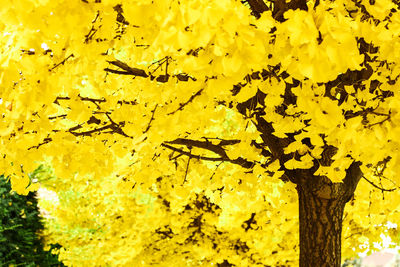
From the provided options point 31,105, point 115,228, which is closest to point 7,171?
point 31,105

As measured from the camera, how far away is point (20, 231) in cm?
1758

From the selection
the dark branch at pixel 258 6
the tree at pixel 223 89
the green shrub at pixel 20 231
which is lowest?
the tree at pixel 223 89

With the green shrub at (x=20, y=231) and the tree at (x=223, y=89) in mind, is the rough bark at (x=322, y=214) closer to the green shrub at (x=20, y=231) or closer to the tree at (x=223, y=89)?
the tree at (x=223, y=89)

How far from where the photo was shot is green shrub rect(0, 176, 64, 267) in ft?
56.3

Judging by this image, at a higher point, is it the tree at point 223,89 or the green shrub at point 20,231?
the green shrub at point 20,231

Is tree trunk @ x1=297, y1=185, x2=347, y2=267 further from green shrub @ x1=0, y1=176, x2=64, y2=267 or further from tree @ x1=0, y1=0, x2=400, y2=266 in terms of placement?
green shrub @ x1=0, y1=176, x2=64, y2=267

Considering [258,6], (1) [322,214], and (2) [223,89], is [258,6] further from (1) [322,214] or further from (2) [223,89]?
(1) [322,214]

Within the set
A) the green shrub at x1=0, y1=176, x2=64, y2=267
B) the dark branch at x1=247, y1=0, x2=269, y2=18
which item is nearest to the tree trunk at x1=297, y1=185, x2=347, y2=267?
the dark branch at x1=247, y1=0, x2=269, y2=18

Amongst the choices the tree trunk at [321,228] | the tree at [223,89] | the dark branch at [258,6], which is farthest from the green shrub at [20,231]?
the dark branch at [258,6]

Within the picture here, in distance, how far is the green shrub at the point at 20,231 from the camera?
1717 centimetres

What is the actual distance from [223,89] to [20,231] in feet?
54.9

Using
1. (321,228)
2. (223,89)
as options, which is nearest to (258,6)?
(223,89)

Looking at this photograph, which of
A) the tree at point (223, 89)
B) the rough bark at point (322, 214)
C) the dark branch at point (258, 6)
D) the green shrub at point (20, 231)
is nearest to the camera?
the tree at point (223, 89)

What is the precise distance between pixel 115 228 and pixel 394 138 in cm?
1014
